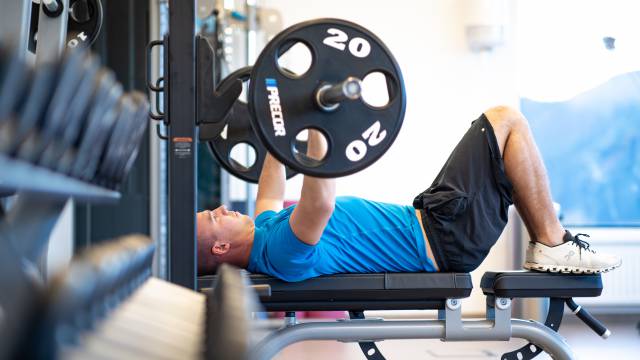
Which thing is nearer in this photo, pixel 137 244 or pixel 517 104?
pixel 137 244

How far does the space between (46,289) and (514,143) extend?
1885mm

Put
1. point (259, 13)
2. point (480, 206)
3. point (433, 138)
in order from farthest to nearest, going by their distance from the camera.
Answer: point (433, 138) < point (259, 13) < point (480, 206)

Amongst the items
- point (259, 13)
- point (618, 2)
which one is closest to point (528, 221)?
point (259, 13)

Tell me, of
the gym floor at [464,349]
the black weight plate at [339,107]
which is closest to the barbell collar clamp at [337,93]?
the black weight plate at [339,107]

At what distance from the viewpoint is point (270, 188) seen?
2.47 meters

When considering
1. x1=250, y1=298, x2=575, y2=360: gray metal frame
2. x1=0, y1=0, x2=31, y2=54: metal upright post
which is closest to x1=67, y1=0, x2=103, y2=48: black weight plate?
x1=0, y1=0, x2=31, y2=54: metal upright post


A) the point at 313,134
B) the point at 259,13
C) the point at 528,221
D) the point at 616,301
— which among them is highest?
the point at 259,13

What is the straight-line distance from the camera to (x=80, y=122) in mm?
650

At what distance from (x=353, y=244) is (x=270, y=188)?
452 mm

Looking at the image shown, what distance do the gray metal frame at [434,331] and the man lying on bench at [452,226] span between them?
144mm

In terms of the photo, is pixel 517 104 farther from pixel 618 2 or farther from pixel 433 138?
pixel 618 2

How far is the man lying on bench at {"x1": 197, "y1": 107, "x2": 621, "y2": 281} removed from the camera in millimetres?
2074

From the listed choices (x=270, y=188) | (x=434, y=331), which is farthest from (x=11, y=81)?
(x=270, y=188)

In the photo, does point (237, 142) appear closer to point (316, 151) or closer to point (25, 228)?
point (316, 151)
